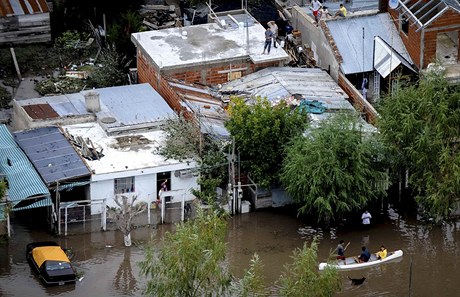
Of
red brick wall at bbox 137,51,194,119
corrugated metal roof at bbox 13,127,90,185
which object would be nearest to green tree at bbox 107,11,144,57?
red brick wall at bbox 137,51,194,119

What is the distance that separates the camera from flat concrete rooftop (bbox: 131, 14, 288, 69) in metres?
51.6

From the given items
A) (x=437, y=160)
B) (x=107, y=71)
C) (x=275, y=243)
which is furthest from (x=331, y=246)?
(x=107, y=71)

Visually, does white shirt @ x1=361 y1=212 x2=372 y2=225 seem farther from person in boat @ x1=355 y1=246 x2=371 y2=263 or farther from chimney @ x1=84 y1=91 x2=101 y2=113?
chimney @ x1=84 y1=91 x2=101 y2=113

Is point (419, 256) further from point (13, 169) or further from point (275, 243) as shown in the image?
point (13, 169)

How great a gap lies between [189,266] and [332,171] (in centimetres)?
1025

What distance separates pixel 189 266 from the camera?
35.4 metres

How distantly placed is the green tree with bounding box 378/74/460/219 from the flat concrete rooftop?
7833 millimetres

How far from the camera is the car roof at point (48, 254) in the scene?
4119 centimetres

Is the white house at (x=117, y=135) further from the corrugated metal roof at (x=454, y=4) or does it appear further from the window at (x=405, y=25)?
the corrugated metal roof at (x=454, y=4)

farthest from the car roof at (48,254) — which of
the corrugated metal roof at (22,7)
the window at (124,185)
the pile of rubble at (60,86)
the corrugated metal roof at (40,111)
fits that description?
the corrugated metal roof at (22,7)

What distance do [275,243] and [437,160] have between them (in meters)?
6.67

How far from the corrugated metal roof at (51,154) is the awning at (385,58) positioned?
13.8 meters

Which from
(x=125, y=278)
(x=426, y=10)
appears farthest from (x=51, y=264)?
(x=426, y=10)

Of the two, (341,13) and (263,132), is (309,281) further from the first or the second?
(341,13)
